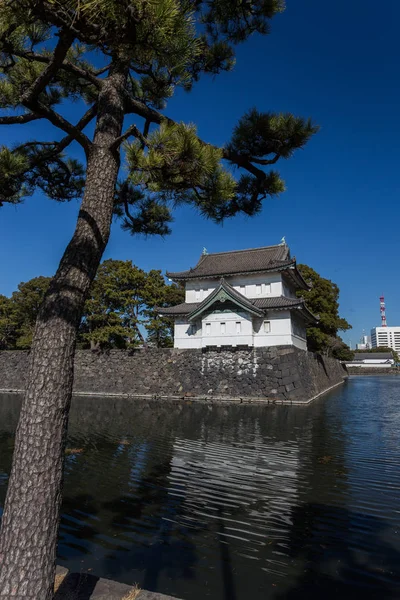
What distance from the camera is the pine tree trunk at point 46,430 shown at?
6.23 feet

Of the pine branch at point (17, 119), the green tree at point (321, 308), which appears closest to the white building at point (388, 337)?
the green tree at point (321, 308)

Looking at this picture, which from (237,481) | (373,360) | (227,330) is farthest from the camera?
(373,360)

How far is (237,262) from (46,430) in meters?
23.0

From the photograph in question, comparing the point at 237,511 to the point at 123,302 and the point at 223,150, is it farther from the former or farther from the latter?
the point at 123,302

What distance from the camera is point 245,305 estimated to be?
19.6 metres

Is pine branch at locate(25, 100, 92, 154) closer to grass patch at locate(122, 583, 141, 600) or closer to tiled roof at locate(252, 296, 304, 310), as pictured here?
grass patch at locate(122, 583, 141, 600)

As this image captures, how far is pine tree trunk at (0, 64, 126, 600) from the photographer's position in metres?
1.90

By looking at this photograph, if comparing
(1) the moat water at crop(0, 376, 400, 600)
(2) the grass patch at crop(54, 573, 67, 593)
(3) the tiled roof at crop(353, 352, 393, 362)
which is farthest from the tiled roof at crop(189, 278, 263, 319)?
(3) the tiled roof at crop(353, 352, 393, 362)

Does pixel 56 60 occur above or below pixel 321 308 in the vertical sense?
below

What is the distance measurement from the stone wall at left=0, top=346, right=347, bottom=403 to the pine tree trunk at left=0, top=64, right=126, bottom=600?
15.6 meters

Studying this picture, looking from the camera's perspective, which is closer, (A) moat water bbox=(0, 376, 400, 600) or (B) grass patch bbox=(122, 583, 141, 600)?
(B) grass patch bbox=(122, 583, 141, 600)

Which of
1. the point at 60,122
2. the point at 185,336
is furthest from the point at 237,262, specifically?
the point at 60,122

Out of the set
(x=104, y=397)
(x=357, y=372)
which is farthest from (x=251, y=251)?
(x=357, y=372)

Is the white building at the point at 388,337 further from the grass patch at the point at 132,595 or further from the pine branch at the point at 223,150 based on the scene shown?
the grass patch at the point at 132,595
